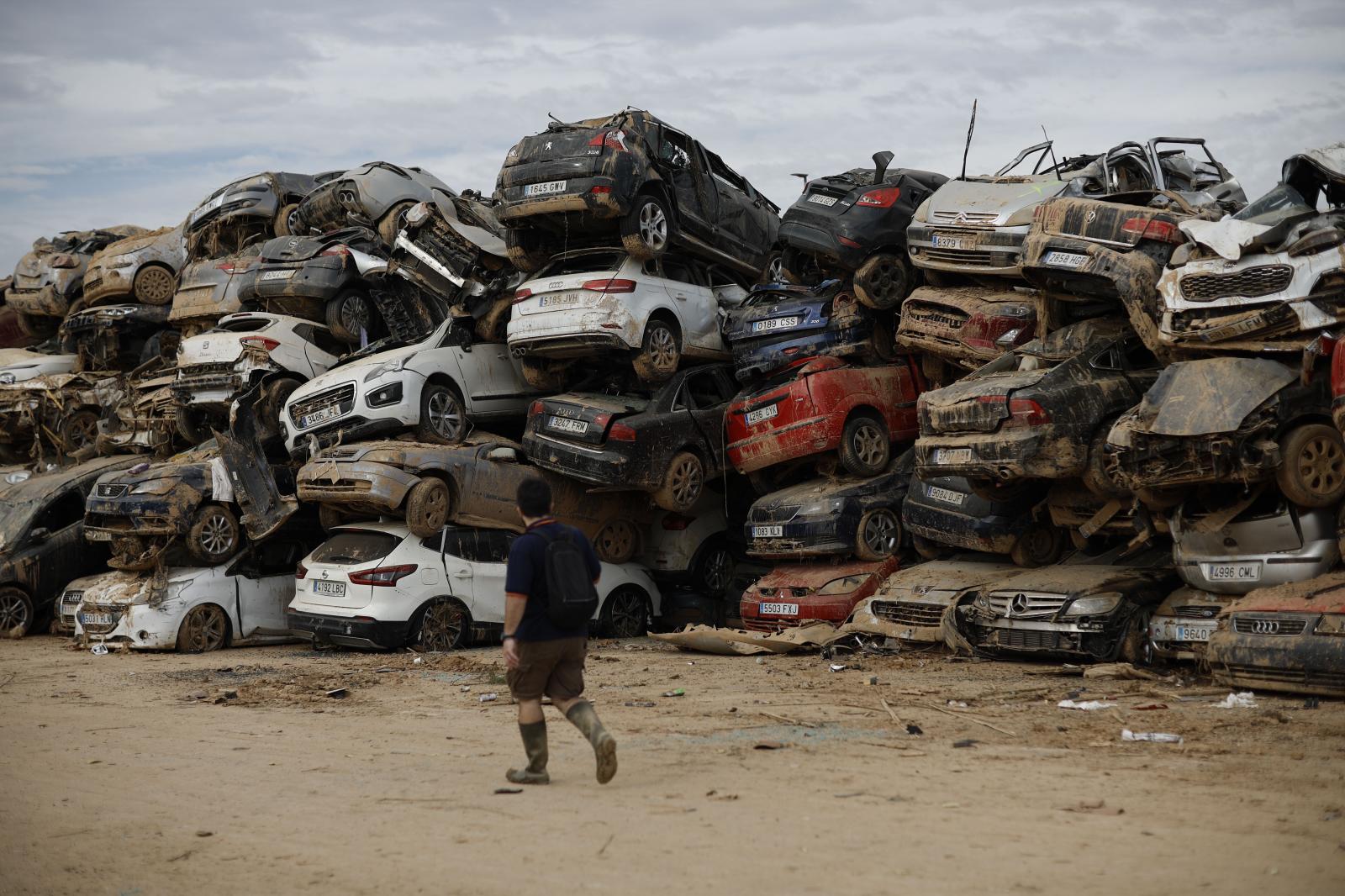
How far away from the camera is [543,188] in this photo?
51.6 ft

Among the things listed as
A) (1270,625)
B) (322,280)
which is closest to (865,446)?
(1270,625)

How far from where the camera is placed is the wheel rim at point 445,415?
15984mm

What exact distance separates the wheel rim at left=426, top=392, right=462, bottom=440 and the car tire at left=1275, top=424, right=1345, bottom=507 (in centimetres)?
968

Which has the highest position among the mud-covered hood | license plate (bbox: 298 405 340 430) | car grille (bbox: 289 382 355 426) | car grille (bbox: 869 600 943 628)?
car grille (bbox: 289 382 355 426)

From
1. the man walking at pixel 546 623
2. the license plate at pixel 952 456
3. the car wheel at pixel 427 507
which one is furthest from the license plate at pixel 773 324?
the man walking at pixel 546 623

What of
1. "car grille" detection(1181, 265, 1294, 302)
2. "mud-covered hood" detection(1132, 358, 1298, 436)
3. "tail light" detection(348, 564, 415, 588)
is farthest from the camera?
"tail light" detection(348, 564, 415, 588)

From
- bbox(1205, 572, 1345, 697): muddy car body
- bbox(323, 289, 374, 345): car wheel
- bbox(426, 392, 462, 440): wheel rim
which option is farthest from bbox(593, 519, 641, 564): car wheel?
bbox(1205, 572, 1345, 697): muddy car body

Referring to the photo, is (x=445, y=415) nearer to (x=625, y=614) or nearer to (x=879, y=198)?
(x=625, y=614)

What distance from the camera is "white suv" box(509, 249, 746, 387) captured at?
15.3 metres

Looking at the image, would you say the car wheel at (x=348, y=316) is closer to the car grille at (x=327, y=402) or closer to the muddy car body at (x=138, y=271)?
the car grille at (x=327, y=402)

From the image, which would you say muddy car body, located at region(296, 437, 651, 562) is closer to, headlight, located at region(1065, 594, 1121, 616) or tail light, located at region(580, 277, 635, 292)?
tail light, located at region(580, 277, 635, 292)

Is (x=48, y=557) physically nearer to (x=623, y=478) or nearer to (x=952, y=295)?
Answer: (x=623, y=478)

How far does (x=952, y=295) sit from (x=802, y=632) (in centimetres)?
400

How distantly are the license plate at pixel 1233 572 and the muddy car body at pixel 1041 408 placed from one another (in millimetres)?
1528
